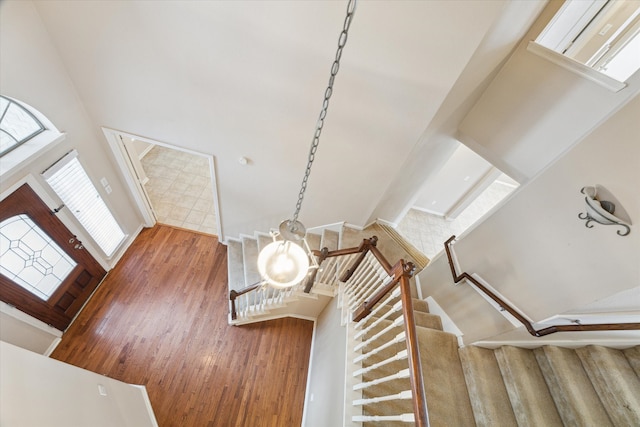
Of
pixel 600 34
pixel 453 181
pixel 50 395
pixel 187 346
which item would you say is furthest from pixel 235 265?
pixel 600 34

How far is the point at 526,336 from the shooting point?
244 cm

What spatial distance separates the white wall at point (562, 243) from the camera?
1709 mm

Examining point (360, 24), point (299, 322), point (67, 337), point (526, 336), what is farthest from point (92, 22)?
point (526, 336)

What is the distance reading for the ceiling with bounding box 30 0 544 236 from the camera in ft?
8.03

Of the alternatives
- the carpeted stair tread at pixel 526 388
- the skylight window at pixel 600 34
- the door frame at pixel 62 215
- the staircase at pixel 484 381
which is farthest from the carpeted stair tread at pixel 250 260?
the skylight window at pixel 600 34

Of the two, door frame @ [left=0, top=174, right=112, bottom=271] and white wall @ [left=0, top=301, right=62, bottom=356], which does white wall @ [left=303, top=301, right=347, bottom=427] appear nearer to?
white wall @ [left=0, top=301, right=62, bottom=356]

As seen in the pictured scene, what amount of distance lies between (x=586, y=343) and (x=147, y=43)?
5285mm

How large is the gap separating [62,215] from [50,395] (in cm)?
265

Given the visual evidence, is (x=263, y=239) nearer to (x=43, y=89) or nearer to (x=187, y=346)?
(x=187, y=346)

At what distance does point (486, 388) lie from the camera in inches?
97.0

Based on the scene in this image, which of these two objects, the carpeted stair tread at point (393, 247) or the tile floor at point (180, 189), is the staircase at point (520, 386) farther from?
the tile floor at point (180, 189)

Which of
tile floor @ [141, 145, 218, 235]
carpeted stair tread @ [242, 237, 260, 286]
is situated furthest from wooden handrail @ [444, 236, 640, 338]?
tile floor @ [141, 145, 218, 235]

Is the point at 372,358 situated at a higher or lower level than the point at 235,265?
lower

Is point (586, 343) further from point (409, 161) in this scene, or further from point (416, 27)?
point (416, 27)
